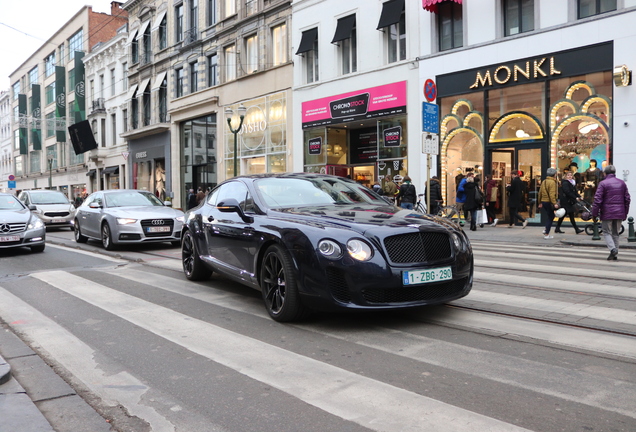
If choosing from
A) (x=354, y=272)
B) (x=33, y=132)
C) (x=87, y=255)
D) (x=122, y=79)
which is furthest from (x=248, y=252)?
(x=33, y=132)

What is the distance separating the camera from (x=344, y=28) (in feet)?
75.7

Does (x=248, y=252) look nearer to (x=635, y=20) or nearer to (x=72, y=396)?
(x=72, y=396)

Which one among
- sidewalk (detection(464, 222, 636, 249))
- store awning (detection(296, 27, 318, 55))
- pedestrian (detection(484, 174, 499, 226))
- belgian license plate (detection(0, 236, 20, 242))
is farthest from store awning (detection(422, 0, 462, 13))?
→ belgian license plate (detection(0, 236, 20, 242))

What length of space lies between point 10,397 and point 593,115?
16697mm

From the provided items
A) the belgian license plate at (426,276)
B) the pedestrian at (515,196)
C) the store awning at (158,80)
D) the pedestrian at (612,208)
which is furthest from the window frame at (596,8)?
the store awning at (158,80)

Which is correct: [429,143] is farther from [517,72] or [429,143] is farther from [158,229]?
[517,72]

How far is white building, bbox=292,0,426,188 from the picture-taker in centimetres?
2075

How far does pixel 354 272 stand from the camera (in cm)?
470

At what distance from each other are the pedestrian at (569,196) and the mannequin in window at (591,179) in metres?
0.68

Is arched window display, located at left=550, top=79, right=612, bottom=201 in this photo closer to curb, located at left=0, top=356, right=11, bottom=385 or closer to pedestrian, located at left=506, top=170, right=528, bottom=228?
pedestrian, located at left=506, top=170, right=528, bottom=228

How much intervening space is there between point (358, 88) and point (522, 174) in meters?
7.87

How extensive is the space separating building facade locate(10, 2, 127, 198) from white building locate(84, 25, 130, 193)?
2549 millimetres

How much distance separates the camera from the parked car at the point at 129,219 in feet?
40.2

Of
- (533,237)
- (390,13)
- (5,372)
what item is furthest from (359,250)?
(390,13)
